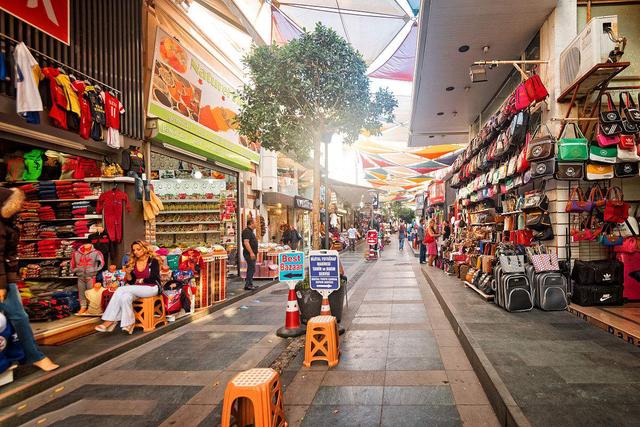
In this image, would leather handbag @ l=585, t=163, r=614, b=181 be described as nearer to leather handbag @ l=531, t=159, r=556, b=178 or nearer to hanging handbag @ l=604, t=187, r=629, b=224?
hanging handbag @ l=604, t=187, r=629, b=224

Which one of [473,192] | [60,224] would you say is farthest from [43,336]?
[473,192]

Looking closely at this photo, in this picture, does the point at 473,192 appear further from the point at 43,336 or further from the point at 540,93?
the point at 43,336

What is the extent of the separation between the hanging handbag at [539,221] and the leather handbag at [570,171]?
34.1 inches

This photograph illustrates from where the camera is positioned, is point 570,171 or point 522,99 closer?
point 570,171

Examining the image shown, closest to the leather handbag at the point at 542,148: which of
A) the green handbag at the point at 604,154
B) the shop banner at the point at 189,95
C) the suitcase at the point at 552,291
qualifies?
the green handbag at the point at 604,154

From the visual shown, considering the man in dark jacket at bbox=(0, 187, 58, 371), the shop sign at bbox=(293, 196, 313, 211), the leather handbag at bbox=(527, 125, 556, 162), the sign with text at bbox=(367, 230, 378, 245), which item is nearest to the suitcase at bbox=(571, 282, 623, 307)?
the leather handbag at bbox=(527, 125, 556, 162)

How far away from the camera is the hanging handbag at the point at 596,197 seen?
6548 millimetres

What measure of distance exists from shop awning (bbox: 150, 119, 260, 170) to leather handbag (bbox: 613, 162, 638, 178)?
29.6 feet

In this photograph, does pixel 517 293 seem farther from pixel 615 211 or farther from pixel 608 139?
pixel 608 139

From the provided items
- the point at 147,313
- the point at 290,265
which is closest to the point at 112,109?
the point at 147,313

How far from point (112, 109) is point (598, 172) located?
885 cm

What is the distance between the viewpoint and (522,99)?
23.7 feet

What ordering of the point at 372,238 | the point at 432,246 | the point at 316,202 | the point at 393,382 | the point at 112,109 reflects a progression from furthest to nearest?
the point at 372,238
the point at 432,246
the point at 316,202
the point at 112,109
the point at 393,382

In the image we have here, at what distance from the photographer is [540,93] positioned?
6.85 m
